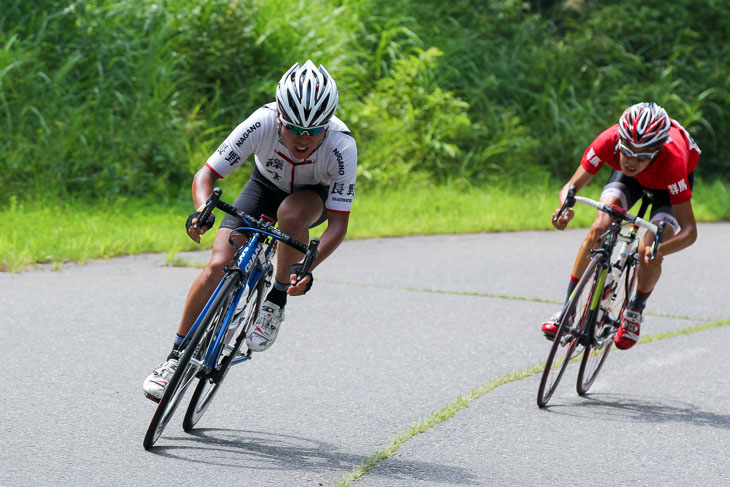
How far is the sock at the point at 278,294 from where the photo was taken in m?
5.89

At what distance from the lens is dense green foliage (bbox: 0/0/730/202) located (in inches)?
497

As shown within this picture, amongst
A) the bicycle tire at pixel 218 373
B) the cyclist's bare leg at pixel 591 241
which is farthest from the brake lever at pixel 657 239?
the bicycle tire at pixel 218 373

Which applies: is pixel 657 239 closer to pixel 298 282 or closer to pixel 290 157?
pixel 290 157

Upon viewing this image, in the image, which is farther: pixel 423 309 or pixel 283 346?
pixel 423 309

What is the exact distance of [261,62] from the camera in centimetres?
1501

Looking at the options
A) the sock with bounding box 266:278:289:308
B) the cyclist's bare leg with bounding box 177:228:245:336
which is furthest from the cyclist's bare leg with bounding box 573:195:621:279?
the cyclist's bare leg with bounding box 177:228:245:336

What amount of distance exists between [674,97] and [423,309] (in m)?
9.80

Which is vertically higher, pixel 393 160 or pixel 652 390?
pixel 652 390

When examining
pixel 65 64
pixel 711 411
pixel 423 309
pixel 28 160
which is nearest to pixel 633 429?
pixel 711 411

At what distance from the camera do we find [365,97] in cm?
1588

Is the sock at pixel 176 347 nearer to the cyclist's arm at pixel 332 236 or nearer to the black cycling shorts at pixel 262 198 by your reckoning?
the cyclist's arm at pixel 332 236

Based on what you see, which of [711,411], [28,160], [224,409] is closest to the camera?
[224,409]

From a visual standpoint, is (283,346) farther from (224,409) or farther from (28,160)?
(28,160)

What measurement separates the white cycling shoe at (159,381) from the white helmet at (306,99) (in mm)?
1345
